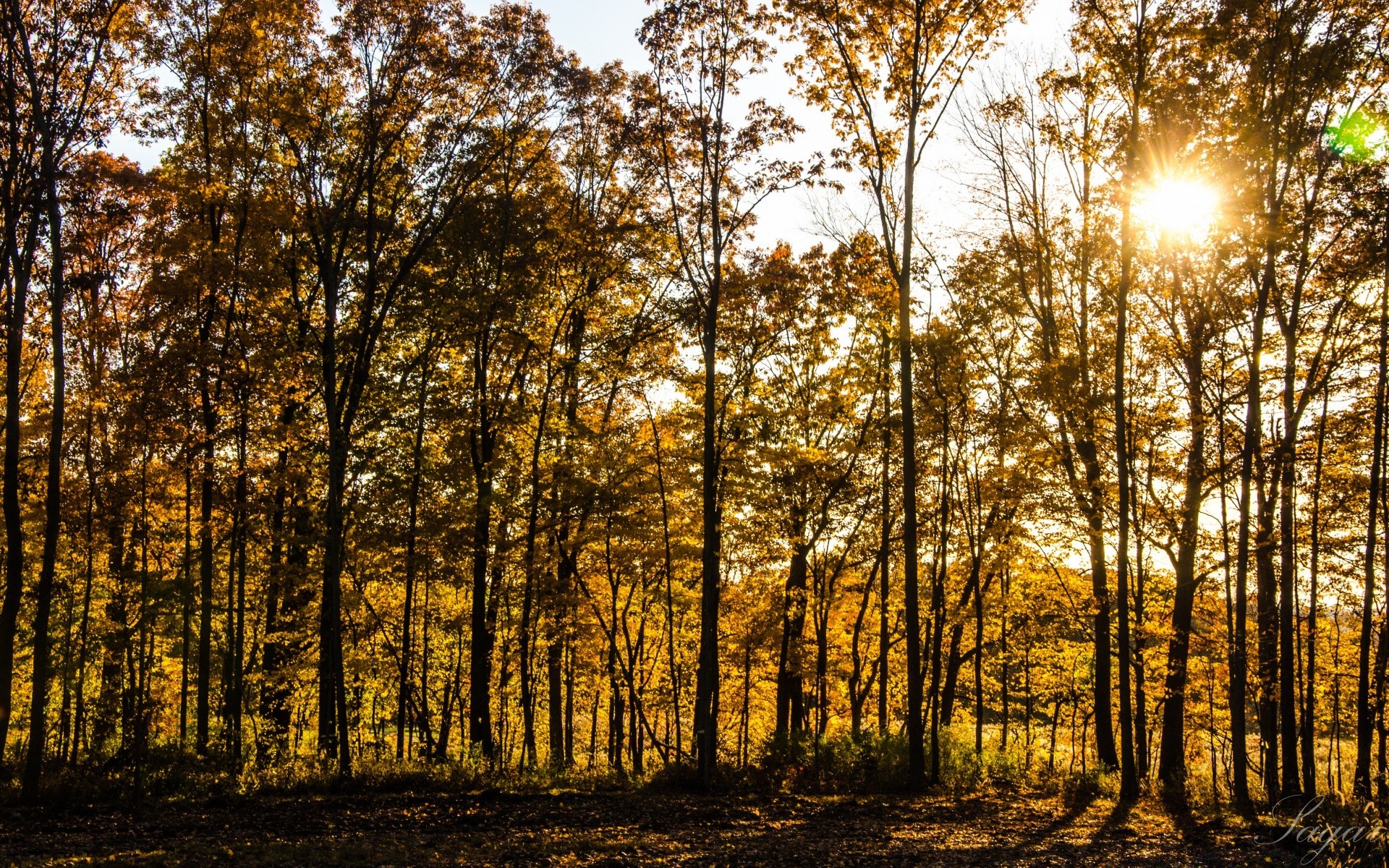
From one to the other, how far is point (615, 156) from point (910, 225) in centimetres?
Answer: 949

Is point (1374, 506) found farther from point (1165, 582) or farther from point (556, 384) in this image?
point (556, 384)

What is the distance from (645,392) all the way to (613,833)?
39.5 ft

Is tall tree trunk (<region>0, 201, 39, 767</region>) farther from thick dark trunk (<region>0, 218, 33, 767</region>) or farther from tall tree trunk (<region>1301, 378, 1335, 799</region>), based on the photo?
tall tree trunk (<region>1301, 378, 1335, 799</region>)

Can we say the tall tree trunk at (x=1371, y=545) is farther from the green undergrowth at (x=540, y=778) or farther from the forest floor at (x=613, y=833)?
the forest floor at (x=613, y=833)

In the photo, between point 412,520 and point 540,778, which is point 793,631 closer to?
point 540,778

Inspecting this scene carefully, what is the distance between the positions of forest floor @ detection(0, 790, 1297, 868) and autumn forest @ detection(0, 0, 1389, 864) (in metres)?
1.66

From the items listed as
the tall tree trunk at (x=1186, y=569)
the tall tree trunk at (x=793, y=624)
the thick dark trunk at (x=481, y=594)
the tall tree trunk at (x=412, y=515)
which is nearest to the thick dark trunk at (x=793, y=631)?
the tall tree trunk at (x=793, y=624)

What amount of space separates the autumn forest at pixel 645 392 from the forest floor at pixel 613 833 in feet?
5.46

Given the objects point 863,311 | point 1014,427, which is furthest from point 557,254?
point 1014,427

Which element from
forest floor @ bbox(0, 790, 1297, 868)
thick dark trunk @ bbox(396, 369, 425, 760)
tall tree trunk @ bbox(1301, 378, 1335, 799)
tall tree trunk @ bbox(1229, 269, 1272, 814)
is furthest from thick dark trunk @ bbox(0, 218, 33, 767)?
tall tree trunk @ bbox(1301, 378, 1335, 799)

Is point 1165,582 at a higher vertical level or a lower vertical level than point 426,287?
lower

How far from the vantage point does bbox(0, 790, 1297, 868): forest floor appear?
8906mm

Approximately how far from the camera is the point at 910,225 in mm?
15508

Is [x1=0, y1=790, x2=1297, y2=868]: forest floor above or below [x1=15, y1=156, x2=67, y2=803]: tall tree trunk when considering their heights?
below
